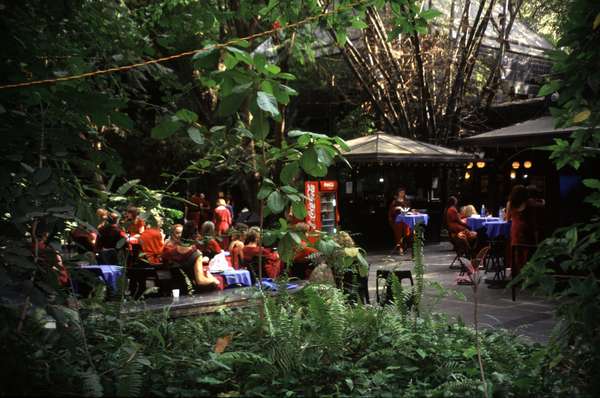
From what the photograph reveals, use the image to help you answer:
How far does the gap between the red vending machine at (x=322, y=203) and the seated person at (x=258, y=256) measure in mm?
3220

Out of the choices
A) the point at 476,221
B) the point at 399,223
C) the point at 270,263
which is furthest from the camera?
the point at 399,223

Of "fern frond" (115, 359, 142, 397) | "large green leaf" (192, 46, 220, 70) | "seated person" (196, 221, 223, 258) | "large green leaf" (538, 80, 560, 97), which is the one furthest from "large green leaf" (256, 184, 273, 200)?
"seated person" (196, 221, 223, 258)

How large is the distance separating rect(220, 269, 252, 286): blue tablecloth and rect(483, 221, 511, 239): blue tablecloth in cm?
615

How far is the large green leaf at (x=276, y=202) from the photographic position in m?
3.29

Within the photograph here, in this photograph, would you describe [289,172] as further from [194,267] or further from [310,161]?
[194,267]

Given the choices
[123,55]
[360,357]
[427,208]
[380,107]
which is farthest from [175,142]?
[360,357]

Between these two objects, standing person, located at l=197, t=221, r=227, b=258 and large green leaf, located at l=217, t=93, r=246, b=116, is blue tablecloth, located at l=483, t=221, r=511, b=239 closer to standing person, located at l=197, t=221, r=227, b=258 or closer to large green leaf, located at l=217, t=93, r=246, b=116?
standing person, located at l=197, t=221, r=227, b=258

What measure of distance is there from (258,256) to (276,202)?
4966 mm

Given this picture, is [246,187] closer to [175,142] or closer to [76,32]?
[175,142]

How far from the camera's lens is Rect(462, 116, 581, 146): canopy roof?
11311mm

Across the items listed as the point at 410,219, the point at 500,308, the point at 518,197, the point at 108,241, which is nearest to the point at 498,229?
the point at 518,197

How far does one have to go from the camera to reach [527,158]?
55.5 ft

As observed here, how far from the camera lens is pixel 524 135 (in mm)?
11547

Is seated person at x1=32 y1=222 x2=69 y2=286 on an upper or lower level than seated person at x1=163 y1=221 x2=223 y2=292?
upper
